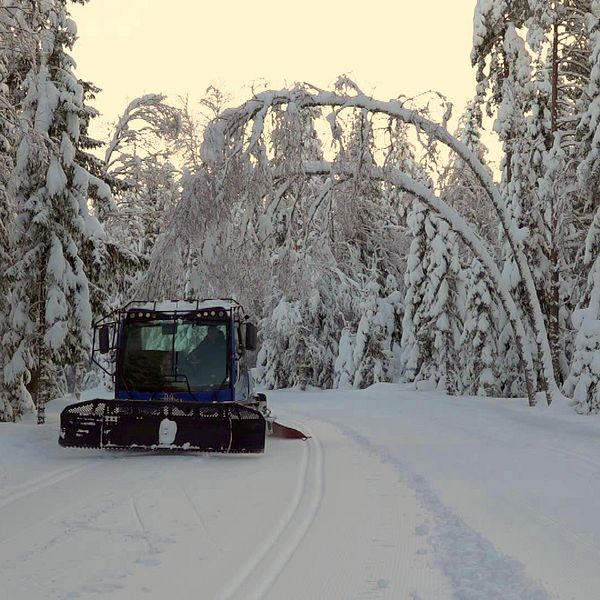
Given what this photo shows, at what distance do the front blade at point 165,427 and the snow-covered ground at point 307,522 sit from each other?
26cm

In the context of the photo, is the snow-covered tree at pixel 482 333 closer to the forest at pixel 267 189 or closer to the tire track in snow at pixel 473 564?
the forest at pixel 267 189

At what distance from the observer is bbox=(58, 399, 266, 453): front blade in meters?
11.8

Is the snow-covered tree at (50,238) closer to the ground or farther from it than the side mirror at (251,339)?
farther from it

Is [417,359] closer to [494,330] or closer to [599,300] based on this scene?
[494,330]

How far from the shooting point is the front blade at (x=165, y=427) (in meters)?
11.8

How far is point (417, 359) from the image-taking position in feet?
119

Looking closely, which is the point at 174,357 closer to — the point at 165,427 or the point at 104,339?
the point at 104,339

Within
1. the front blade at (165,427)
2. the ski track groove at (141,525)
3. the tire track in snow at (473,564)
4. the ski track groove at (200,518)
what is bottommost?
the ski track groove at (141,525)

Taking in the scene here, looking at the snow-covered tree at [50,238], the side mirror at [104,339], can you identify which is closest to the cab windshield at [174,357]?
the side mirror at [104,339]

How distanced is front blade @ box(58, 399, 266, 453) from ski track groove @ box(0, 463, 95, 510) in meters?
0.92

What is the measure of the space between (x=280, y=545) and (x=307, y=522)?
94 cm

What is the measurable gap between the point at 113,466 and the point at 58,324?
7.13m

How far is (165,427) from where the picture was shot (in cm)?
1183

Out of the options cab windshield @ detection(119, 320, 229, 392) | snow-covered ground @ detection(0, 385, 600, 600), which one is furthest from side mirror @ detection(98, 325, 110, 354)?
snow-covered ground @ detection(0, 385, 600, 600)
